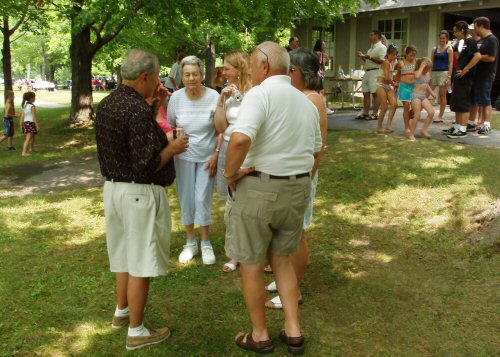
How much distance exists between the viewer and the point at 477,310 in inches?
142

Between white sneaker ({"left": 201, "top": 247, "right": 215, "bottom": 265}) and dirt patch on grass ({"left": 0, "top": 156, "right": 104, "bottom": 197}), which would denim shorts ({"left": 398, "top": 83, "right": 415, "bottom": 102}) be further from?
dirt patch on grass ({"left": 0, "top": 156, "right": 104, "bottom": 197})

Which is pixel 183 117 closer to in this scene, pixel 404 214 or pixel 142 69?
pixel 142 69

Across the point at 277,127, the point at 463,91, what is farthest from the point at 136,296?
the point at 463,91

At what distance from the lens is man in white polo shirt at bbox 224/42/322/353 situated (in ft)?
9.02

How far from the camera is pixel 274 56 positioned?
9.39ft

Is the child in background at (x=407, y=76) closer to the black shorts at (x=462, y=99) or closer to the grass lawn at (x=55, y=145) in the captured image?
the black shorts at (x=462, y=99)

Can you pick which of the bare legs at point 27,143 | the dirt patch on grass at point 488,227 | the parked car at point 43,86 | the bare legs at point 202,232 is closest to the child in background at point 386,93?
the dirt patch on grass at point 488,227

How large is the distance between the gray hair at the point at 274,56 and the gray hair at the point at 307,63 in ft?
1.22

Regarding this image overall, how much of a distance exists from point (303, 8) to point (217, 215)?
352 inches

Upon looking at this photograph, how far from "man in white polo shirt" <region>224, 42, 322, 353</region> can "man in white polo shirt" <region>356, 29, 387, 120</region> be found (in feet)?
23.4

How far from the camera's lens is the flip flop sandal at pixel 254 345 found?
10.2 feet

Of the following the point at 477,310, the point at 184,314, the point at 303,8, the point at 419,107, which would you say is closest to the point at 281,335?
the point at 184,314

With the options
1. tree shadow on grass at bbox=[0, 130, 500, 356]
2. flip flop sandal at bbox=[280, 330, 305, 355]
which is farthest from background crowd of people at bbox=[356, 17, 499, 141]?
flip flop sandal at bbox=[280, 330, 305, 355]

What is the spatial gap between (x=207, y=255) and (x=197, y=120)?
1.25 metres
